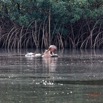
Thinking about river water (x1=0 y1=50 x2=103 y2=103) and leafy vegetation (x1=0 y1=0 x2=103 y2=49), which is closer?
river water (x1=0 y1=50 x2=103 y2=103)

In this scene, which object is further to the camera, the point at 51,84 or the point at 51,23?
the point at 51,23

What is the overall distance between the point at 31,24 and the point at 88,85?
980 inches

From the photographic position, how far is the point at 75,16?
124 ft

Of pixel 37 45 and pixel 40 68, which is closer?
pixel 40 68

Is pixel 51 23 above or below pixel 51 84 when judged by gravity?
above

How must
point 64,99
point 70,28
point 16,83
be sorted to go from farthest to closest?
point 70,28 < point 16,83 < point 64,99

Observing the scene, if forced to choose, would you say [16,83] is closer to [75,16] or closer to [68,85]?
[68,85]

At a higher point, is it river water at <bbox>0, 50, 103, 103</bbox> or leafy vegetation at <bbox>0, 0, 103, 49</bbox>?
leafy vegetation at <bbox>0, 0, 103, 49</bbox>

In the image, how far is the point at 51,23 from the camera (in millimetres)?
39781

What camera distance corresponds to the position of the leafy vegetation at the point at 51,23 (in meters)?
37.9

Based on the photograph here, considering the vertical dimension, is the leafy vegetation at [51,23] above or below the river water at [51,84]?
above

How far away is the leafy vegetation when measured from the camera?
37.9 metres

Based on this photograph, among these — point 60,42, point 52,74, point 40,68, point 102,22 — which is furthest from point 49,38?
point 52,74

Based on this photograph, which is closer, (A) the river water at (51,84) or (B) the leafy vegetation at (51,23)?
(A) the river water at (51,84)
